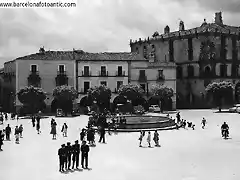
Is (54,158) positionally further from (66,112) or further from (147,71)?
(147,71)

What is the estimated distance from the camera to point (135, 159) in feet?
57.8

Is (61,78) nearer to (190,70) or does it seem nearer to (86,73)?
(86,73)

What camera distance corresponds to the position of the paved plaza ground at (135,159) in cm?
1446

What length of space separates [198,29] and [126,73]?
61.5 ft

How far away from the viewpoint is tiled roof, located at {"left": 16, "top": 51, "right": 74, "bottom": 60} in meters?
47.6

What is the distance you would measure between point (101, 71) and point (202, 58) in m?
18.7

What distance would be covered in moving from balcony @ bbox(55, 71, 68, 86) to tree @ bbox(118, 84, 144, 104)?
734 cm

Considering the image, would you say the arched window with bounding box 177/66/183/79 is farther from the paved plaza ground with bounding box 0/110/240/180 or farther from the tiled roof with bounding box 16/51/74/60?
the paved plaza ground with bounding box 0/110/240/180

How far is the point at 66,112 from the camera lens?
43219mm

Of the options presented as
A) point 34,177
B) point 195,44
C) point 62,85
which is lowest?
point 34,177

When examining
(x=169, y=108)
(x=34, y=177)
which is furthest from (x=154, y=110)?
(x=34, y=177)

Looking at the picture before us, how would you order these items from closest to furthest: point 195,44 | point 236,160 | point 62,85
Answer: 1. point 236,160
2. point 62,85
3. point 195,44

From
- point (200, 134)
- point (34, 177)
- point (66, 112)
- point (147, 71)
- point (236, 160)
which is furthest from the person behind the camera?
point (147, 71)

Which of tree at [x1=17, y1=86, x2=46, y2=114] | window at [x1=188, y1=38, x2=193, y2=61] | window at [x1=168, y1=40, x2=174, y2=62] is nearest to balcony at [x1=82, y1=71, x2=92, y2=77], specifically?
tree at [x1=17, y1=86, x2=46, y2=114]
